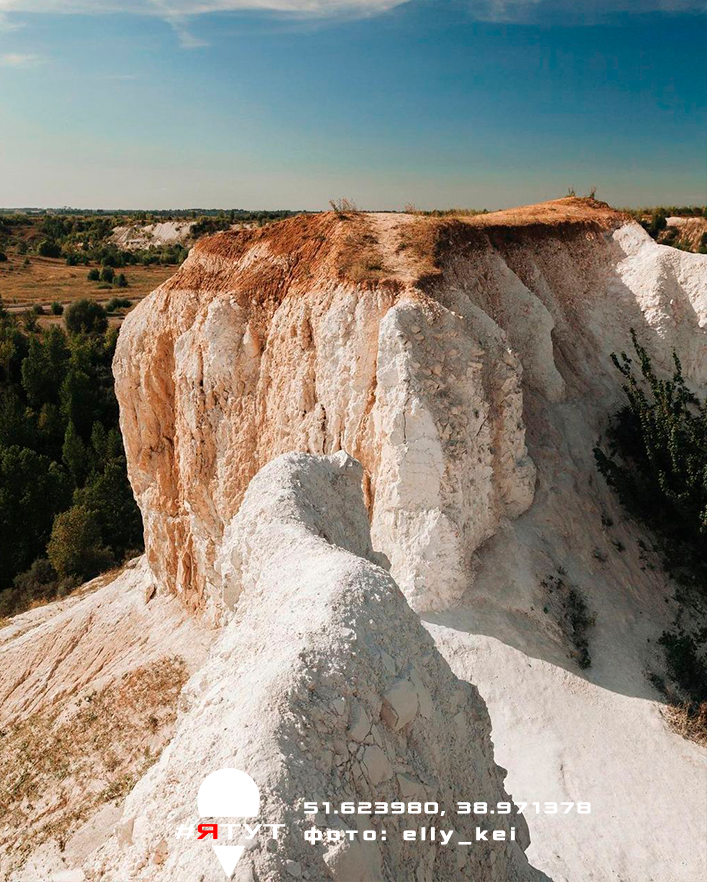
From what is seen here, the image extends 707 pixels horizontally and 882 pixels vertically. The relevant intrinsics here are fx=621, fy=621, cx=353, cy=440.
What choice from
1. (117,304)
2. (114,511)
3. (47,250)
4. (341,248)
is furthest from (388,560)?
(47,250)

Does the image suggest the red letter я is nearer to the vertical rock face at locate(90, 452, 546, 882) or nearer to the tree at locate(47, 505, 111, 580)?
the vertical rock face at locate(90, 452, 546, 882)

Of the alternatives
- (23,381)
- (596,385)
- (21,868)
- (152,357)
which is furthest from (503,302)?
(23,381)

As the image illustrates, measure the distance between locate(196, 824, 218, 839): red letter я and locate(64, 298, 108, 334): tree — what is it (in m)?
48.6

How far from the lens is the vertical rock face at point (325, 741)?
339 centimetres

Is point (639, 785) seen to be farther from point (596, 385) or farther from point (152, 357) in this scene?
point (152, 357)

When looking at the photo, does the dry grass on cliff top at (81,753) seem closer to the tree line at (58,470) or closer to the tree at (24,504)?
the tree line at (58,470)

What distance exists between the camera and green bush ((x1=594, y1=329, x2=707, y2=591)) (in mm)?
11648

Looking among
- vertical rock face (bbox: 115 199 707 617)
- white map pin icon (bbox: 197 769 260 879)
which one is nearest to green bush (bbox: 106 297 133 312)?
vertical rock face (bbox: 115 199 707 617)

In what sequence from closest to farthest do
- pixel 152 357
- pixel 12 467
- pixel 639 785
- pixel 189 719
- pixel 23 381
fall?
pixel 189 719
pixel 639 785
pixel 152 357
pixel 12 467
pixel 23 381

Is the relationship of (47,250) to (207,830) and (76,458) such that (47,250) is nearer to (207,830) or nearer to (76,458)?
(76,458)

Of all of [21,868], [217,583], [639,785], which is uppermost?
[639,785]

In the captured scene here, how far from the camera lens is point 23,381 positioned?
125 ft

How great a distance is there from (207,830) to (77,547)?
24304 millimetres

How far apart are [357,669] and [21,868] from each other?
8004 mm
